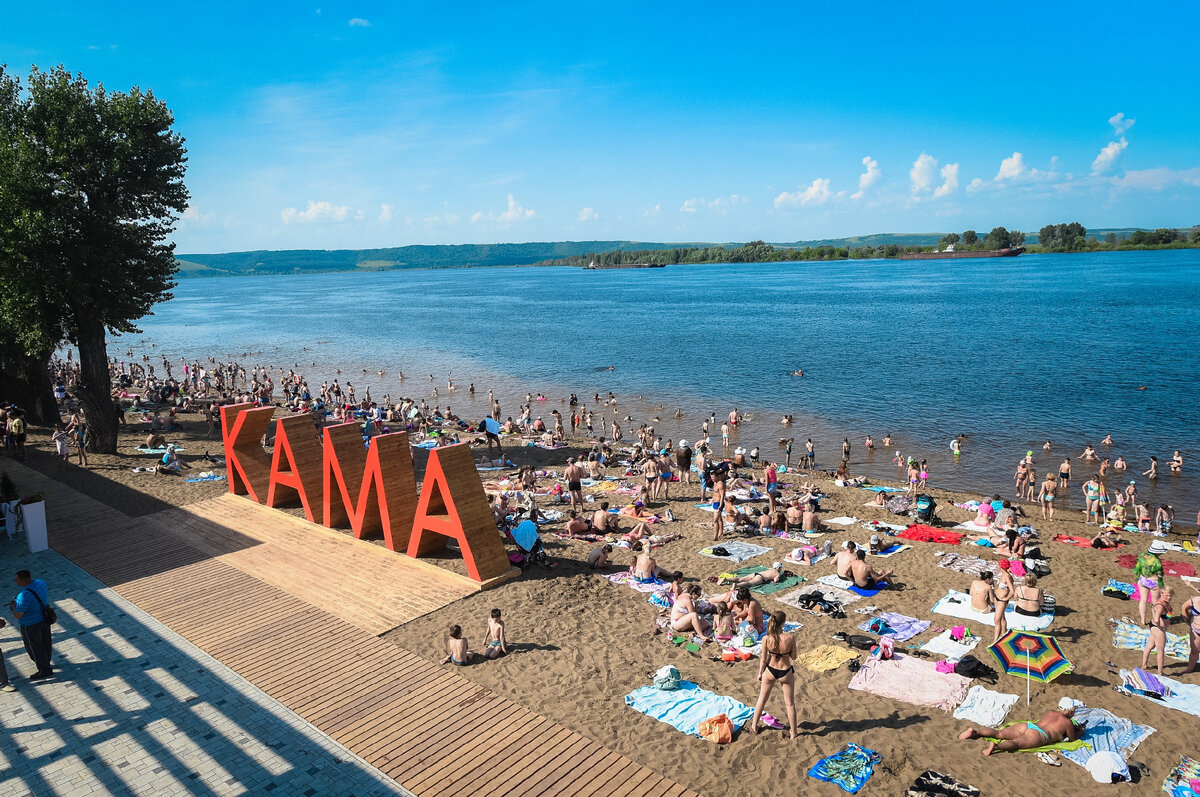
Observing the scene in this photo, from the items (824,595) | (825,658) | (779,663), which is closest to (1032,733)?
(825,658)

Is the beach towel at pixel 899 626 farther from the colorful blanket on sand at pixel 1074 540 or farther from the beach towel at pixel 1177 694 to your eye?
the colorful blanket on sand at pixel 1074 540

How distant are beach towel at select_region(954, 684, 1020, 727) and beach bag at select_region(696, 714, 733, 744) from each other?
3161mm

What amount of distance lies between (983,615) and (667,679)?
6238 millimetres

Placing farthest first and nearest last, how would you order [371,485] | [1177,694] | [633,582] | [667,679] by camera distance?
[371,485], [633,582], [667,679], [1177,694]

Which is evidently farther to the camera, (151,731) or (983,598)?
(983,598)

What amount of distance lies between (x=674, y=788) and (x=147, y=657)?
26.5 ft

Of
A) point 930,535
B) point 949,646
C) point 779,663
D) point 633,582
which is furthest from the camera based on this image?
point 930,535

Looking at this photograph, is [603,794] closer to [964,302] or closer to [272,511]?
[272,511]

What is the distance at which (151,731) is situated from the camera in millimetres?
8305

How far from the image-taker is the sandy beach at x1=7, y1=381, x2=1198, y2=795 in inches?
310

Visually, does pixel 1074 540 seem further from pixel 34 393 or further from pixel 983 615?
pixel 34 393

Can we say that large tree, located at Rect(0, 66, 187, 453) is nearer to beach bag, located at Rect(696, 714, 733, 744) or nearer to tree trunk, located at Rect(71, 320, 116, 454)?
tree trunk, located at Rect(71, 320, 116, 454)

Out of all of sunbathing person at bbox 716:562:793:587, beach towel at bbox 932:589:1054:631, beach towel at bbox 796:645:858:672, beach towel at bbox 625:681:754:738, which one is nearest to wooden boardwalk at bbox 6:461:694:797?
beach towel at bbox 625:681:754:738

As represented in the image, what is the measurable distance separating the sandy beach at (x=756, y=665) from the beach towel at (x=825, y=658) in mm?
159
